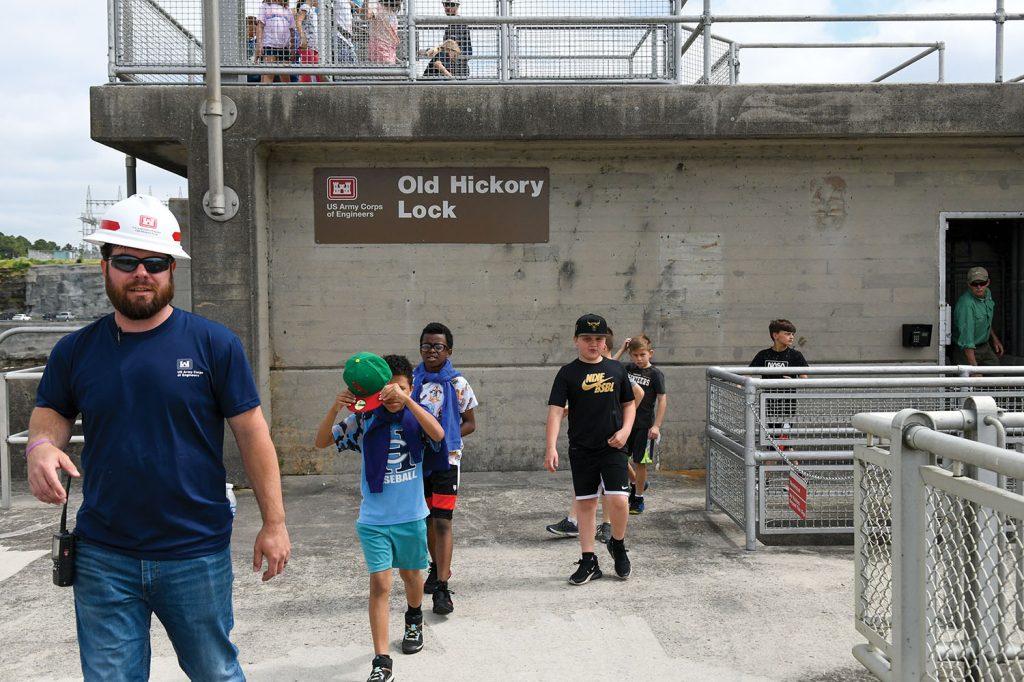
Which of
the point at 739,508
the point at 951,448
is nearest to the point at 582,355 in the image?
the point at 739,508

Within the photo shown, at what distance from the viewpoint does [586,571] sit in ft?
18.4

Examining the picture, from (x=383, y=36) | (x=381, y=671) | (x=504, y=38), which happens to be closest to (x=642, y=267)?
(x=504, y=38)

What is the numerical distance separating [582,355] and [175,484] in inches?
133

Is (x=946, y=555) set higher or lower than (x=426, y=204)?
lower

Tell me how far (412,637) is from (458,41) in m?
6.35

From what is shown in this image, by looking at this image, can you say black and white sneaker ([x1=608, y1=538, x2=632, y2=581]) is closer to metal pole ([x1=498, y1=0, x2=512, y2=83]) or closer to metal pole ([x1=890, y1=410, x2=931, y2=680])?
metal pole ([x1=890, y1=410, x2=931, y2=680])

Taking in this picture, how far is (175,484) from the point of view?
9.56 feet

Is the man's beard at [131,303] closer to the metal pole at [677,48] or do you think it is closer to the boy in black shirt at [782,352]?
the boy in black shirt at [782,352]

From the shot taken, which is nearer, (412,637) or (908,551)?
(908,551)

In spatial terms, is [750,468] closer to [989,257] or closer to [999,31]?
[999,31]

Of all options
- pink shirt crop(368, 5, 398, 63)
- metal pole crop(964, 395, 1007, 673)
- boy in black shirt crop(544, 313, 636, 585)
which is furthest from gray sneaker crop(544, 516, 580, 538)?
pink shirt crop(368, 5, 398, 63)

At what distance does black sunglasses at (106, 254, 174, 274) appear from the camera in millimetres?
2971

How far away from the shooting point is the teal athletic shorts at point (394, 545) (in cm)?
433

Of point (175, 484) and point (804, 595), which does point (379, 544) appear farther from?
point (804, 595)
